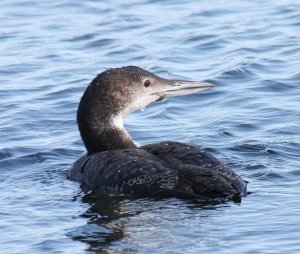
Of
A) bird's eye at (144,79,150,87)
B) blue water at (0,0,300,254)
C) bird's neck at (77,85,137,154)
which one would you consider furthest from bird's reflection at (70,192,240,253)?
bird's eye at (144,79,150,87)

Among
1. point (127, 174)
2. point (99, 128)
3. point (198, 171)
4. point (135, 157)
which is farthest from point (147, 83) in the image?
point (198, 171)

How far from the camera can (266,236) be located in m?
7.97

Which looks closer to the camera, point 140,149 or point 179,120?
point 140,149

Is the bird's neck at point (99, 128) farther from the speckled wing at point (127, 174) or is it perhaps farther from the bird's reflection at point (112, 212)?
the bird's reflection at point (112, 212)

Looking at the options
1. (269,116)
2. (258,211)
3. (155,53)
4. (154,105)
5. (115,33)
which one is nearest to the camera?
(258,211)

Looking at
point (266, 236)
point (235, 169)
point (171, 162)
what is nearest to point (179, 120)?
point (235, 169)

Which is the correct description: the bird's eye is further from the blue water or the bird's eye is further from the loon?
the blue water

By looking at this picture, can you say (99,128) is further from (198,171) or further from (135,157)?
(198,171)

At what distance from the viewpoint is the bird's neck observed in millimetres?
9898

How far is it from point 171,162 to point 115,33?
21.5ft

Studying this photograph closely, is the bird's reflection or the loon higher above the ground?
the loon

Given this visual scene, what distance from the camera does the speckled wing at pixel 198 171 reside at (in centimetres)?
866

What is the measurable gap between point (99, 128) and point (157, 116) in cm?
208

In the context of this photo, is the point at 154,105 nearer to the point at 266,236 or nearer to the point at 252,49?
the point at 252,49
